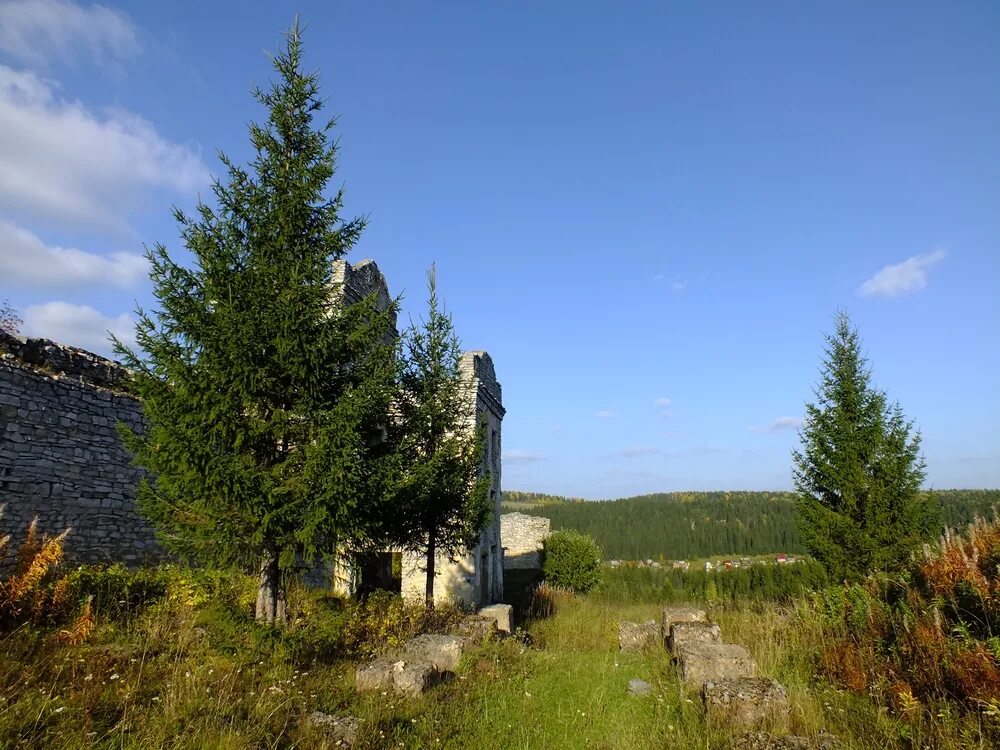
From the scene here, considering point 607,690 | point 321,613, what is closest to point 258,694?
point 321,613

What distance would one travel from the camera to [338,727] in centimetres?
525

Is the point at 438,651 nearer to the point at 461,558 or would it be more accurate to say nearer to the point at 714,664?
the point at 714,664

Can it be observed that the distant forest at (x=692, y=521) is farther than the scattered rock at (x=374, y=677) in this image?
Yes

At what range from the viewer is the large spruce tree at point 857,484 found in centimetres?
1494

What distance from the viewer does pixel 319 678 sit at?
22.4ft

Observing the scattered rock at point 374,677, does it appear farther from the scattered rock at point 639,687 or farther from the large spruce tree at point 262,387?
the scattered rock at point 639,687

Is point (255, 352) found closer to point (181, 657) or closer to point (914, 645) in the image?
point (181, 657)

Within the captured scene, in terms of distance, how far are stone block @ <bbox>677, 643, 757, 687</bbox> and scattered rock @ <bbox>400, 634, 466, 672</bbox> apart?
325 centimetres

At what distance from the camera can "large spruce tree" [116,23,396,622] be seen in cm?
726

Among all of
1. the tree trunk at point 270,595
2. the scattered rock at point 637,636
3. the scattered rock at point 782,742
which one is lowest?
the scattered rock at point 637,636

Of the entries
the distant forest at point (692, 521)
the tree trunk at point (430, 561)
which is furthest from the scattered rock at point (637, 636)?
the distant forest at point (692, 521)

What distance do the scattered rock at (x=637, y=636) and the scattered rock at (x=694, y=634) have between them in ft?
6.00

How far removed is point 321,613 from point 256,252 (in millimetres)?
5729

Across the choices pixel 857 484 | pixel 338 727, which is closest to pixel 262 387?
pixel 338 727
